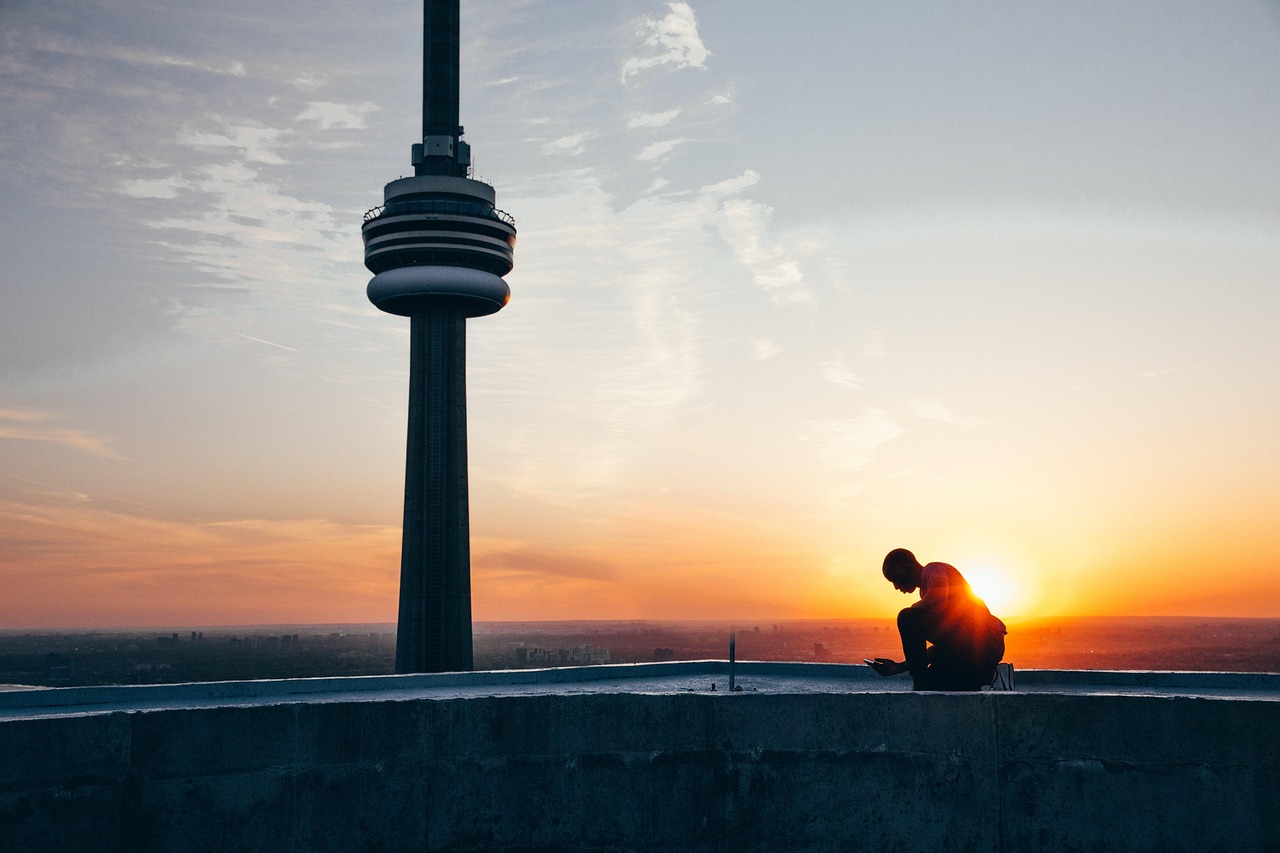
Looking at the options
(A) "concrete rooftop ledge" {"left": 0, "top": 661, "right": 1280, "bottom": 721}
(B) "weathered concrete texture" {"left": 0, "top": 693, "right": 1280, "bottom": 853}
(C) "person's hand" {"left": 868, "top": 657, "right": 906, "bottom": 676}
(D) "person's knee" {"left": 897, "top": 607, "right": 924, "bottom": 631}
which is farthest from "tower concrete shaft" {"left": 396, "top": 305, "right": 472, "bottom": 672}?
(D) "person's knee" {"left": 897, "top": 607, "right": 924, "bottom": 631}

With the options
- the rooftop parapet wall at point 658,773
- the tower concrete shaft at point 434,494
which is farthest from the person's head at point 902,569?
the tower concrete shaft at point 434,494

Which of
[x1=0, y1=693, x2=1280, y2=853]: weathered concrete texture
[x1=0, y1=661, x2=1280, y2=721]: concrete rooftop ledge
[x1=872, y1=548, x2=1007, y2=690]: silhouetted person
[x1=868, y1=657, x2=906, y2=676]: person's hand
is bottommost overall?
[x1=0, y1=693, x2=1280, y2=853]: weathered concrete texture

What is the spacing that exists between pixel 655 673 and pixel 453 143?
77341mm

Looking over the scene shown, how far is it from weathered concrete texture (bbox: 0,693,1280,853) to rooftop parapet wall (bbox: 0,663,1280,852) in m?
A: 0.02

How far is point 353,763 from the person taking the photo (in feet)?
30.4

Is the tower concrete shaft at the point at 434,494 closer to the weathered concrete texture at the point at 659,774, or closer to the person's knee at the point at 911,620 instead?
the weathered concrete texture at the point at 659,774

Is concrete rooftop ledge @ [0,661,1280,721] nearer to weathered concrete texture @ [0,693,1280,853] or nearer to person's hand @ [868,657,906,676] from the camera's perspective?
person's hand @ [868,657,906,676]

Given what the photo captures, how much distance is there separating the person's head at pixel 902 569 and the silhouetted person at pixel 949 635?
0.23 meters

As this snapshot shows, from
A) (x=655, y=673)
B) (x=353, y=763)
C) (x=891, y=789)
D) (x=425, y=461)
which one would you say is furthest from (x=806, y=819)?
(x=425, y=461)

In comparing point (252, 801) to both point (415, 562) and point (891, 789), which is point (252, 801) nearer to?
point (891, 789)

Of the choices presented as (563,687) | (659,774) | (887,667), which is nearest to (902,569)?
(887,667)

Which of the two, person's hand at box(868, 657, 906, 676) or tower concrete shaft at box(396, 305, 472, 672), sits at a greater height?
tower concrete shaft at box(396, 305, 472, 672)

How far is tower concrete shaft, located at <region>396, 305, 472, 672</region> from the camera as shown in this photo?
82.9 metres

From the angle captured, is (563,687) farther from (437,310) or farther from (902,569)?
(437,310)
